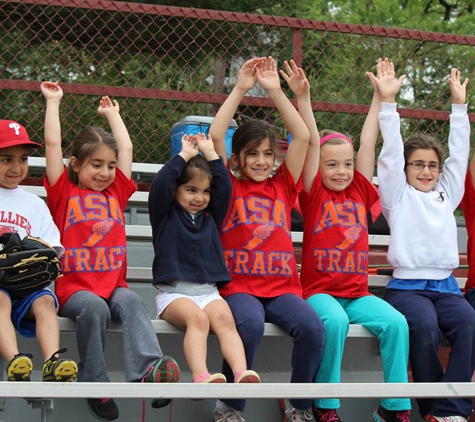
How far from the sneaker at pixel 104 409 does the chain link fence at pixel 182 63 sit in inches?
87.4

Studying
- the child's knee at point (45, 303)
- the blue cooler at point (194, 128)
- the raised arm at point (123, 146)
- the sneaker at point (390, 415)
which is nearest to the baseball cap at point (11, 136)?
the raised arm at point (123, 146)

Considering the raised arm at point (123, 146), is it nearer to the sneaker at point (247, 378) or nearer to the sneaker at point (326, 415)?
the sneaker at point (247, 378)

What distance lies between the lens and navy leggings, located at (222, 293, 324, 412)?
3.70 m

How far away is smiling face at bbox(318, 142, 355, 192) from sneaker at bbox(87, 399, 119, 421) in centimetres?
161

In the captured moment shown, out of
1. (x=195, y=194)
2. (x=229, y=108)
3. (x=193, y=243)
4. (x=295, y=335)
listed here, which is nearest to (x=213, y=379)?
(x=295, y=335)

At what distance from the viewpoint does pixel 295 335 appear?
3.73 m

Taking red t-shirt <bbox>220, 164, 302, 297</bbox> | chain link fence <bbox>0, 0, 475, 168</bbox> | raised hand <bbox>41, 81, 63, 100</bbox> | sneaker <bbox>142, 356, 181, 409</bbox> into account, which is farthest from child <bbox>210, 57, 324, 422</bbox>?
chain link fence <bbox>0, 0, 475, 168</bbox>

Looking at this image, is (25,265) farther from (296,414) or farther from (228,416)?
(296,414)

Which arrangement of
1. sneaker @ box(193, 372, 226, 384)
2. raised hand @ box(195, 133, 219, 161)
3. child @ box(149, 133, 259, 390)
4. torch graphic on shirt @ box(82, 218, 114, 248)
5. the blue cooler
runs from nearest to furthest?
sneaker @ box(193, 372, 226, 384) → child @ box(149, 133, 259, 390) → torch graphic on shirt @ box(82, 218, 114, 248) → raised hand @ box(195, 133, 219, 161) → the blue cooler

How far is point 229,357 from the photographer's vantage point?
359 cm

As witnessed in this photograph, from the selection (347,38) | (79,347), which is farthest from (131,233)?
(347,38)

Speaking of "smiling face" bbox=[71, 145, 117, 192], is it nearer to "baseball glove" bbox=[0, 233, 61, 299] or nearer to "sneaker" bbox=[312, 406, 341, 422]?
"baseball glove" bbox=[0, 233, 61, 299]

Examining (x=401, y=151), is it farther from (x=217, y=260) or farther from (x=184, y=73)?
(x=184, y=73)

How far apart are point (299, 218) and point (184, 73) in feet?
6.86
